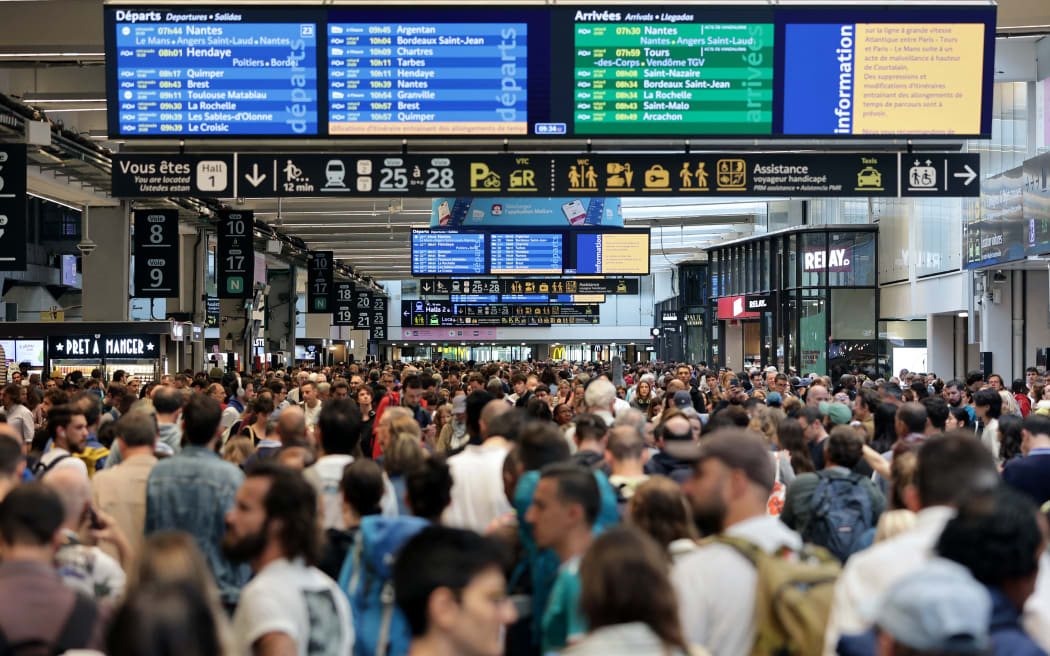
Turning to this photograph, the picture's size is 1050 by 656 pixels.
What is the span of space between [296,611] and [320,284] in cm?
2925

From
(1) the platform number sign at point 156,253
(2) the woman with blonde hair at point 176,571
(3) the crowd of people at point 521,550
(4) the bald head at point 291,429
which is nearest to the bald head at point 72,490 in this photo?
(3) the crowd of people at point 521,550

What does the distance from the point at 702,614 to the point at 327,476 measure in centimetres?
280

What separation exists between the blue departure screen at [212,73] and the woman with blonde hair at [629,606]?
27.2ft

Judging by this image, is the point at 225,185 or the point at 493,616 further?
the point at 225,185

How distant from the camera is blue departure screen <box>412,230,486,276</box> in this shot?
912 inches

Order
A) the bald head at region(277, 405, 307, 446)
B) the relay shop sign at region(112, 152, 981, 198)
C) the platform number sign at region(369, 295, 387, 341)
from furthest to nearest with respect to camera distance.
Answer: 1. the platform number sign at region(369, 295, 387, 341)
2. the relay shop sign at region(112, 152, 981, 198)
3. the bald head at region(277, 405, 307, 446)

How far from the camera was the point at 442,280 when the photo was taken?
89.7 ft

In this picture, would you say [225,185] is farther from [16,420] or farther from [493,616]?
[493,616]

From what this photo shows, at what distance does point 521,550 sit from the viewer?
486cm

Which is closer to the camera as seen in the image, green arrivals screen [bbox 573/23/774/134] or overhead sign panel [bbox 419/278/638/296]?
green arrivals screen [bbox 573/23/774/134]

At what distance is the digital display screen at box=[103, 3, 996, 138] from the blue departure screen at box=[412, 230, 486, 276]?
12.5 m

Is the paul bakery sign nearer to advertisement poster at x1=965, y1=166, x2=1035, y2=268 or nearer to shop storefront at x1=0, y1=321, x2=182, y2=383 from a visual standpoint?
shop storefront at x1=0, y1=321, x2=182, y2=383

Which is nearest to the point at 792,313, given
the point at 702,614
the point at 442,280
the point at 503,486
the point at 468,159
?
the point at 442,280

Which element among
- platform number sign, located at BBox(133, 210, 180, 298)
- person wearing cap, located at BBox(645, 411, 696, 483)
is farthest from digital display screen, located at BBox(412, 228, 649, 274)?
person wearing cap, located at BBox(645, 411, 696, 483)
